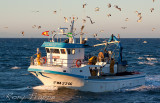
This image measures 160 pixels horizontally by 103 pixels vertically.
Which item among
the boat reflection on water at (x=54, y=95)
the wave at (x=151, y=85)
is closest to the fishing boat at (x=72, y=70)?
the boat reflection on water at (x=54, y=95)

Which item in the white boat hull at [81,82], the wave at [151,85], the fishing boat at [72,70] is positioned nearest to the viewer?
the fishing boat at [72,70]

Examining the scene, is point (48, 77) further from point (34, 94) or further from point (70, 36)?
point (70, 36)

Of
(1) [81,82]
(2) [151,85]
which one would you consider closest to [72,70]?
(1) [81,82]

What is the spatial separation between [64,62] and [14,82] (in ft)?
33.7

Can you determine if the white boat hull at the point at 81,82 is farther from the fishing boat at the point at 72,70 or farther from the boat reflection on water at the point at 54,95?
the boat reflection on water at the point at 54,95

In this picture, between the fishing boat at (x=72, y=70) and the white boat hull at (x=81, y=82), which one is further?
the white boat hull at (x=81, y=82)

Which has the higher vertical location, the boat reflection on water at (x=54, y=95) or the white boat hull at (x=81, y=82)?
the white boat hull at (x=81, y=82)

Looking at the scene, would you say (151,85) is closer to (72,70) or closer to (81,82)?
(81,82)

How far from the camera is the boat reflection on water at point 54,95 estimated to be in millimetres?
26391

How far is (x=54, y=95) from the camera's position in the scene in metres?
27.5

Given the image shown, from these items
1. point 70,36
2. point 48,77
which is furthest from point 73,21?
point 48,77

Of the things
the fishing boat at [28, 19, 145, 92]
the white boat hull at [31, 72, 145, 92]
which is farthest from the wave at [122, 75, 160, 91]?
the white boat hull at [31, 72, 145, 92]

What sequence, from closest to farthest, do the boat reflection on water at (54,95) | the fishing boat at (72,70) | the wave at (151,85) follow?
the boat reflection on water at (54,95)
the fishing boat at (72,70)
the wave at (151,85)

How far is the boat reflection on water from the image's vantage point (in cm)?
2639
